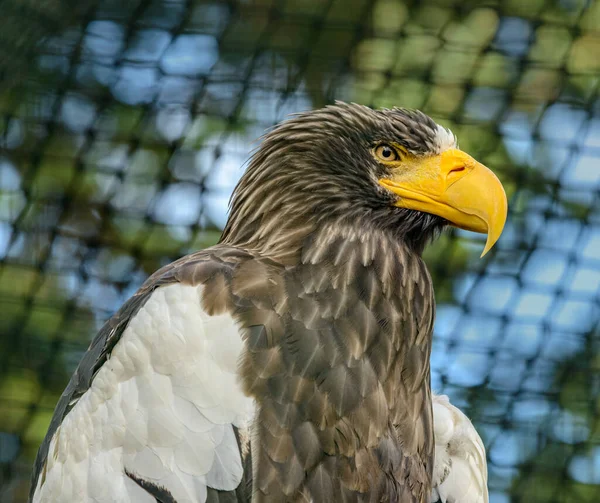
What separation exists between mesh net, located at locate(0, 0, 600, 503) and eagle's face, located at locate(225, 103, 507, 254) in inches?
79.2

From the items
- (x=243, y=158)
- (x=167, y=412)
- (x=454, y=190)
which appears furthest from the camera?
(x=243, y=158)

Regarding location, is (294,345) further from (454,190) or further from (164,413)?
(454,190)

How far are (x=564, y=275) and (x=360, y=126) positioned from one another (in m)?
2.47

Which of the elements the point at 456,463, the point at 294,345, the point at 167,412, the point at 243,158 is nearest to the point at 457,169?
the point at 294,345

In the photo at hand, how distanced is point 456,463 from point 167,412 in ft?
3.28

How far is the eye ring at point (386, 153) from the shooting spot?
2.77 m

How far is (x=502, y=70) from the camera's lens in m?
5.10

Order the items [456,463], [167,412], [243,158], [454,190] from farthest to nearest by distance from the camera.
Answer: [243,158] → [456,463] → [454,190] → [167,412]

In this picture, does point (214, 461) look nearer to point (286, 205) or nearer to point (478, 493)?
point (286, 205)

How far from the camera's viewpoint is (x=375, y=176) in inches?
108

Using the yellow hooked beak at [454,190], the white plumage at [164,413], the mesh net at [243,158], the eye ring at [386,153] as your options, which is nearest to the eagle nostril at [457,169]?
the yellow hooked beak at [454,190]

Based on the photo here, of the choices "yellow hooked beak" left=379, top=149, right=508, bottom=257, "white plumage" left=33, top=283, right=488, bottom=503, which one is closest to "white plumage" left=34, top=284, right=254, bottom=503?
"white plumage" left=33, top=283, right=488, bottom=503

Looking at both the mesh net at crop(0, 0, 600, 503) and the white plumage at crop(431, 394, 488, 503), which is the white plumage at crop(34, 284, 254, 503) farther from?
the mesh net at crop(0, 0, 600, 503)

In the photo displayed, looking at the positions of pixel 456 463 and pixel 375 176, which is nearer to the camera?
pixel 375 176
